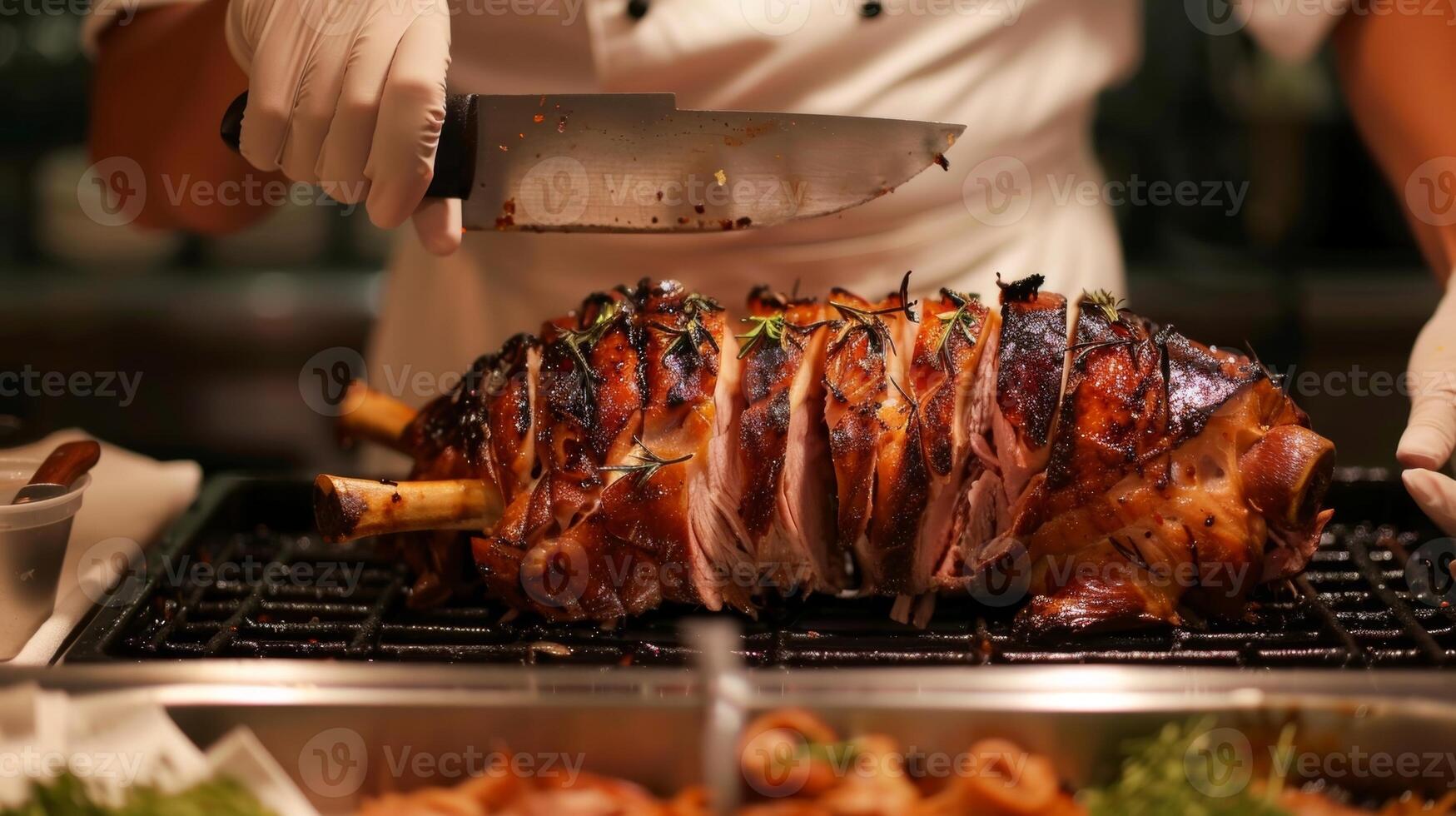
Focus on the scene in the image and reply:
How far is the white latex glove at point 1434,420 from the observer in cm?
227

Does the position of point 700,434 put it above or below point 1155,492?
above

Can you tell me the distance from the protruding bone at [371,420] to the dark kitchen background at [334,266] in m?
3.49

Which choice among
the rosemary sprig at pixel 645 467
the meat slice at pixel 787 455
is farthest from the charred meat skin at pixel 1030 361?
the rosemary sprig at pixel 645 467

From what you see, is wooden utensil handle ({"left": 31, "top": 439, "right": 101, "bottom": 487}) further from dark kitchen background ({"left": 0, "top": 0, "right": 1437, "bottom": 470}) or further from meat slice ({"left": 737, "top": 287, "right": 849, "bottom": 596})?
dark kitchen background ({"left": 0, "top": 0, "right": 1437, "bottom": 470})

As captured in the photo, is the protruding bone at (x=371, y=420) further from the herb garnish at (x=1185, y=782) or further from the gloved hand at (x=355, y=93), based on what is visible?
the herb garnish at (x=1185, y=782)

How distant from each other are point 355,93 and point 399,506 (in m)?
0.80

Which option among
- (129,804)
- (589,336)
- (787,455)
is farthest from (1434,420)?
(129,804)

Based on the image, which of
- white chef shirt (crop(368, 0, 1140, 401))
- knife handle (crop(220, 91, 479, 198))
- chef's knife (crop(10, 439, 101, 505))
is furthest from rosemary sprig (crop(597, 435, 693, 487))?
chef's knife (crop(10, 439, 101, 505))

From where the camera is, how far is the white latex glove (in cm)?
227

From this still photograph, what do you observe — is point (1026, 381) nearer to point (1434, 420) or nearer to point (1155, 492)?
point (1155, 492)

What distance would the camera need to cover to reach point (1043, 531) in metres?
2.29

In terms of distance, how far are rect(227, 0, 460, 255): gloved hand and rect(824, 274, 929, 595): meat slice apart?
35.5 inches

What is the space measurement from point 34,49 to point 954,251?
5.15 metres

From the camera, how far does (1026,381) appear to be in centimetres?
225
